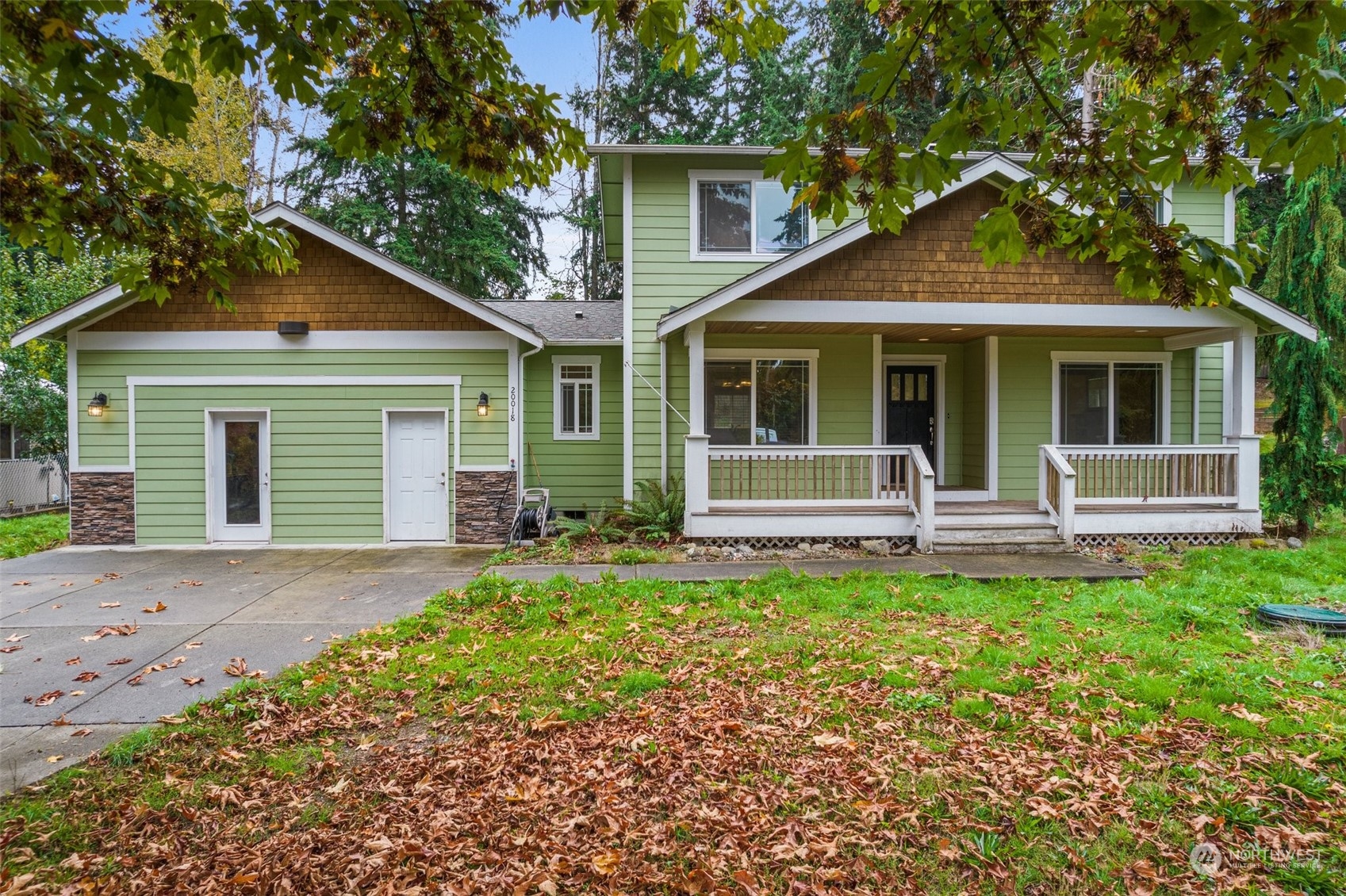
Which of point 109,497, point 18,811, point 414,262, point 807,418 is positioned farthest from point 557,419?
point 414,262

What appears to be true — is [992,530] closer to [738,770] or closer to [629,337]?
[629,337]

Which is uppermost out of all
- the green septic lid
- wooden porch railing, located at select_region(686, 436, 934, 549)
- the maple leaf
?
wooden porch railing, located at select_region(686, 436, 934, 549)

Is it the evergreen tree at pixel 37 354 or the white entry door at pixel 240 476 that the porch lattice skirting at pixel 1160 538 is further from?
the evergreen tree at pixel 37 354

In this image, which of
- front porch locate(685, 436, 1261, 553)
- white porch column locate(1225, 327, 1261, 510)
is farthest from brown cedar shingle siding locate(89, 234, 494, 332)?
white porch column locate(1225, 327, 1261, 510)

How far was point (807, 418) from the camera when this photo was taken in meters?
9.99

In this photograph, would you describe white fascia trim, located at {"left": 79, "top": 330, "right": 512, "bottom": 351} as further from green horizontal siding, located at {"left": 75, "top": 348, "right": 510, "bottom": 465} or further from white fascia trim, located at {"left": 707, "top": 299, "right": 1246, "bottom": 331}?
white fascia trim, located at {"left": 707, "top": 299, "right": 1246, "bottom": 331}

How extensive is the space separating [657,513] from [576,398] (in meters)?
3.21

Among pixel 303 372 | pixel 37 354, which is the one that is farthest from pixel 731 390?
pixel 37 354

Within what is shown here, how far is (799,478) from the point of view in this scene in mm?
8750

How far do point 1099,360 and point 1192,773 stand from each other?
9.05m

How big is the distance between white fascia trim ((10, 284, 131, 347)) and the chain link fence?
19.8ft

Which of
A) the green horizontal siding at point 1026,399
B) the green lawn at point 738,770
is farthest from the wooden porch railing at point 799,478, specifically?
the green lawn at point 738,770

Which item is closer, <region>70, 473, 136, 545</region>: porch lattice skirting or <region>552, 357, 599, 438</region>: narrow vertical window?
<region>70, 473, 136, 545</region>: porch lattice skirting

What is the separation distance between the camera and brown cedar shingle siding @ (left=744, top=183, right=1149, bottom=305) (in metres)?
8.09
